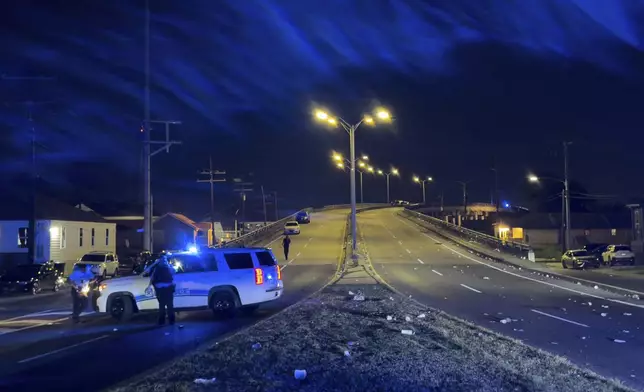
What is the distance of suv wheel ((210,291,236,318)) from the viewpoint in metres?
18.3

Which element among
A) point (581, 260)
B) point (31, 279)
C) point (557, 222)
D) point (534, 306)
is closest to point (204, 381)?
point (534, 306)

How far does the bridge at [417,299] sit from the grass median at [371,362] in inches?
44.2

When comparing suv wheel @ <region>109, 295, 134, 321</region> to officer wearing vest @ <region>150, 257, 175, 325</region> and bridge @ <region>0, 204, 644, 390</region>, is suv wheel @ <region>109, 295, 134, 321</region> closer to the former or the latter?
bridge @ <region>0, 204, 644, 390</region>

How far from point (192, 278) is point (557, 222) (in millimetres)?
82604

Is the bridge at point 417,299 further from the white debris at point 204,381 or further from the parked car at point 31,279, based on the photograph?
the white debris at point 204,381

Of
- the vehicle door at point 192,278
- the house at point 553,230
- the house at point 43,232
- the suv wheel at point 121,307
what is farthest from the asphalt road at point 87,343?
the house at point 553,230

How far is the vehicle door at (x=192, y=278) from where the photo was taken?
59.4 feet

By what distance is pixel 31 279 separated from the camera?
102 ft

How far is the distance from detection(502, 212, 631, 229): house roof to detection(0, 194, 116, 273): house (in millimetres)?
62073

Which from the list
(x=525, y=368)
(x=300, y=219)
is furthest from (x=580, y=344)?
(x=300, y=219)

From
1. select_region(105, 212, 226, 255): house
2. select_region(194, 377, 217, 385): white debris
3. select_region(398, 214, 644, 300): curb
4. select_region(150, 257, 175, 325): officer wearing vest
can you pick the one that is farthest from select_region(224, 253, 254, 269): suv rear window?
select_region(105, 212, 226, 255): house

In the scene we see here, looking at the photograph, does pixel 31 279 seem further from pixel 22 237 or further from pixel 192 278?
pixel 192 278

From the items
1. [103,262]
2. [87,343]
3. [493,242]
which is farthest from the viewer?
[493,242]

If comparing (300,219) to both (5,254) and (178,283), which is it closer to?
(5,254)
